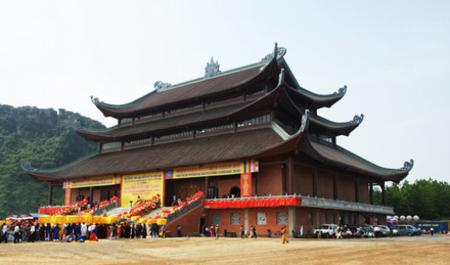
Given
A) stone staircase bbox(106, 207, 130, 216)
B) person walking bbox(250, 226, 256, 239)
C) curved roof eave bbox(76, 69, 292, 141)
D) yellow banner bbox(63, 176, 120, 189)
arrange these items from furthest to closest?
yellow banner bbox(63, 176, 120, 189)
stone staircase bbox(106, 207, 130, 216)
curved roof eave bbox(76, 69, 292, 141)
person walking bbox(250, 226, 256, 239)

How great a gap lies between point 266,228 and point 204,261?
21.3 meters

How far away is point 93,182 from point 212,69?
65.1 feet

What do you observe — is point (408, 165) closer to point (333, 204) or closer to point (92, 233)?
point (333, 204)

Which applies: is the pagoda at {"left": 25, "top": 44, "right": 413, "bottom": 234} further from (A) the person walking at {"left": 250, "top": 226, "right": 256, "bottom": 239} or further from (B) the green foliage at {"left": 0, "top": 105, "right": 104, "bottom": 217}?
(B) the green foliage at {"left": 0, "top": 105, "right": 104, "bottom": 217}

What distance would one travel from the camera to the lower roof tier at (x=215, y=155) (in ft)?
127

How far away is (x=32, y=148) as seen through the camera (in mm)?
108188

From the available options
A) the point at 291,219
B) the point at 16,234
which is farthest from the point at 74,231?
the point at 291,219

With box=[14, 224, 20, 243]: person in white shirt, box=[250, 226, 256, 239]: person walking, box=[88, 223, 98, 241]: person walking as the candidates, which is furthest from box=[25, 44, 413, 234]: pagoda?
box=[14, 224, 20, 243]: person in white shirt

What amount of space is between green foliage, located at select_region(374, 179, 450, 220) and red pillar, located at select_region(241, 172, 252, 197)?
51.9 meters

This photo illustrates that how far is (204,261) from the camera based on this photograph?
17.6 meters

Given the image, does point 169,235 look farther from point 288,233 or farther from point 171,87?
point 171,87

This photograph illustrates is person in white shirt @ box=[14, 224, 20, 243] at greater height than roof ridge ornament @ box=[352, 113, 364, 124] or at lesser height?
lesser

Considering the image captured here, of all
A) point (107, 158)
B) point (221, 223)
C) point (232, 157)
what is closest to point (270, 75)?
point (232, 157)

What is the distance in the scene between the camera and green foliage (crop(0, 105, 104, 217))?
3652 inches
